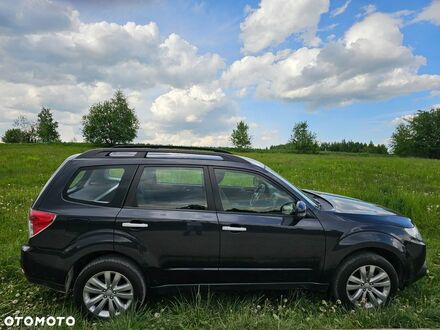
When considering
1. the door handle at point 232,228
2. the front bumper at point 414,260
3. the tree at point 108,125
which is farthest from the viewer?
the tree at point 108,125

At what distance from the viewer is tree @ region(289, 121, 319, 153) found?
232 ft

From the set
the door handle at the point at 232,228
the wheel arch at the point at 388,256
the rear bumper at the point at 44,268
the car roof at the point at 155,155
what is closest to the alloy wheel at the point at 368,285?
the wheel arch at the point at 388,256

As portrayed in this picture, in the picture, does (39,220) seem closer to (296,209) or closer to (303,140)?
(296,209)

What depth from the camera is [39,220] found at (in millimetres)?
4066

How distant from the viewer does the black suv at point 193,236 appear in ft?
13.3

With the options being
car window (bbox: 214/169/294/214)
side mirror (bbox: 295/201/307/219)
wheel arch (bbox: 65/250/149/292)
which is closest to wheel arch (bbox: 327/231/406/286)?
side mirror (bbox: 295/201/307/219)

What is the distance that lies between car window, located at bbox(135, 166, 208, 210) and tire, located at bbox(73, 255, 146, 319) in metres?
0.71

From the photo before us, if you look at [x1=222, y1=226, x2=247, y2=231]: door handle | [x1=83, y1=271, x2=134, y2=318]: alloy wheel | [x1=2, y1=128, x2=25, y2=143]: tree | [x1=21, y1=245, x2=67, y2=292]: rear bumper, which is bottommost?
[x1=83, y1=271, x2=134, y2=318]: alloy wheel

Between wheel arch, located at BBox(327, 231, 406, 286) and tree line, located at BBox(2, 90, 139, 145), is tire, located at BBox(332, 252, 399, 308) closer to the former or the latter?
wheel arch, located at BBox(327, 231, 406, 286)

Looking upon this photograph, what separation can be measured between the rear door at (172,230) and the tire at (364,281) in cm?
147

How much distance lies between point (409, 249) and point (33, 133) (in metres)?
81.9

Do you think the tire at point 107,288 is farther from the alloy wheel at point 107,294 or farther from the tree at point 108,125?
the tree at point 108,125

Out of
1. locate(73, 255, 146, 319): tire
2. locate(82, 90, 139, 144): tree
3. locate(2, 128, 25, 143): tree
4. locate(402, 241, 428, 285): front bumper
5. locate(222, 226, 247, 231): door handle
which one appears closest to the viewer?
locate(73, 255, 146, 319): tire

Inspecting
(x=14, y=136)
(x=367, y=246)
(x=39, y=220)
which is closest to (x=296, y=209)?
(x=367, y=246)
